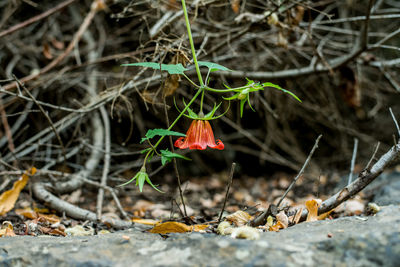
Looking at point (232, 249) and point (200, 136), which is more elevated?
point (200, 136)

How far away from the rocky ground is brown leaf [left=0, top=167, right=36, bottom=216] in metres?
0.63

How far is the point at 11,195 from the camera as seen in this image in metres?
1.72

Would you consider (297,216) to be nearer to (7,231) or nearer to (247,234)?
(247,234)

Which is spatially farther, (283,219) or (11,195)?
(11,195)

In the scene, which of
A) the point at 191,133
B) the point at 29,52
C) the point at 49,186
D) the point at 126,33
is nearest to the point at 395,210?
the point at 191,133

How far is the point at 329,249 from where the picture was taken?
95 cm

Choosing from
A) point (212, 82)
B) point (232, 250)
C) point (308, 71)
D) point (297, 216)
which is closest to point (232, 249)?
point (232, 250)

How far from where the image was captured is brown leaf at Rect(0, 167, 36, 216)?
1.68 metres

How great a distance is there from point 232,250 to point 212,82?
1763mm

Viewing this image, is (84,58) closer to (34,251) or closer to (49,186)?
(49,186)

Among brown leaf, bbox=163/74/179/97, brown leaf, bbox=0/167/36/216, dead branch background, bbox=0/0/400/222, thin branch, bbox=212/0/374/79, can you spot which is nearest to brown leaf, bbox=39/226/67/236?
brown leaf, bbox=0/167/36/216

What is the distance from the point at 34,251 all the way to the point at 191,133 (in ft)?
1.89

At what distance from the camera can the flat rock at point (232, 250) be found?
900mm

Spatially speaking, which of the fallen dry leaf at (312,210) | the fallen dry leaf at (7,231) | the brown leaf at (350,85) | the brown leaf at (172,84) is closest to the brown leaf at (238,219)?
the fallen dry leaf at (312,210)
